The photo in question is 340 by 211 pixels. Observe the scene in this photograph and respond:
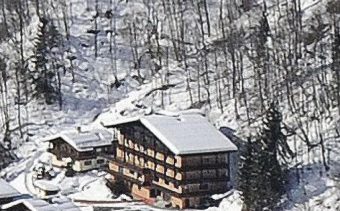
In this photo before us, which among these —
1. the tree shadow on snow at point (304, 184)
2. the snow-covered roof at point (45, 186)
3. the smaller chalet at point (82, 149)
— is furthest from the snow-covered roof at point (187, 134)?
the smaller chalet at point (82, 149)

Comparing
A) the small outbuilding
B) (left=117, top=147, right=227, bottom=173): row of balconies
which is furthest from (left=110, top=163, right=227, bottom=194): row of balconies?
the small outbuilding

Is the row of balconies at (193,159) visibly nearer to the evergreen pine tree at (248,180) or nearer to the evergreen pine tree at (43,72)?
the evergreen pine tree at (248,180)

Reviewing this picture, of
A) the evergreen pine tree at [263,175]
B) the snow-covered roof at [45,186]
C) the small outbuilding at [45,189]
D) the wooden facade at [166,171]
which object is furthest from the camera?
the snow-covered roof at [45,186]

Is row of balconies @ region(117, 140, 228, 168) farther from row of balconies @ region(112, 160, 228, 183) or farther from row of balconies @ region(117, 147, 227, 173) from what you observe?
row of balconies @ region(112, 160, 228, 183)

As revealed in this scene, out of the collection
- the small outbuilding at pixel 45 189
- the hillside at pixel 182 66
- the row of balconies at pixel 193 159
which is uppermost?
the hillside at pixel 182 66

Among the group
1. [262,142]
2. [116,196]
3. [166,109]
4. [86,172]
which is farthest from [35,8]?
[262,142]

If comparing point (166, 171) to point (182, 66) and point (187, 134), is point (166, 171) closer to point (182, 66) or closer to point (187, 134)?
point (187, 134)

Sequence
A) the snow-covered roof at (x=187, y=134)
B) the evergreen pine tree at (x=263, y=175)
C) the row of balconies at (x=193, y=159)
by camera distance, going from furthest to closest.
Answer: the row of balconies at (x=193, y=159) → the snow-covered roof at (x=187, y=134) → the evergreen pine tree at (x=263, y=175)

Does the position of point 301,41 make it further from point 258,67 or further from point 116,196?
point 116,196
